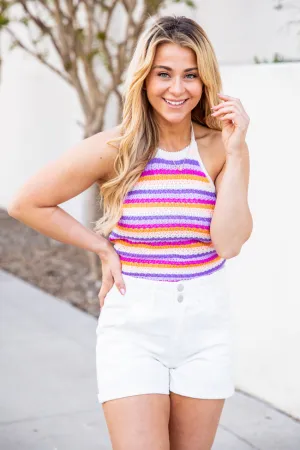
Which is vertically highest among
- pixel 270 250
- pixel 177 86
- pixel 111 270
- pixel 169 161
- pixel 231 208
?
pixel 177 86

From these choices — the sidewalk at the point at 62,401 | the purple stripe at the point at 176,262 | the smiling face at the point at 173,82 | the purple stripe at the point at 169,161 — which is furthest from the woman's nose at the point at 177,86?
the sidewalk at the point at 62,401

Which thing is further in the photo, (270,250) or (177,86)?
(270,250)

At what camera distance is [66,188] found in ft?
10.4

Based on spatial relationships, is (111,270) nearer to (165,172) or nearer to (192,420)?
(165,172)

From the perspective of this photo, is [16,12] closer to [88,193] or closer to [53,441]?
[88,193]

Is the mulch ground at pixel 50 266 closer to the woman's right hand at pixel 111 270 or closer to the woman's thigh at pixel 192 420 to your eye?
the woman's right hand at pixel 111 270

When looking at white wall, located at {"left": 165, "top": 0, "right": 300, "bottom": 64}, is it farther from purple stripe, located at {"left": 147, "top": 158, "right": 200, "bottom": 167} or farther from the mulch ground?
purple stripe, located at {"left": 147, "top": 158, "right": 200, "bottom": 167}

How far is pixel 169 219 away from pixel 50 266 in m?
6.55

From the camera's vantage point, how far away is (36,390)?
5.68 m

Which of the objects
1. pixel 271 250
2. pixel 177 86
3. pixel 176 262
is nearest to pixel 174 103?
pixel 177 86

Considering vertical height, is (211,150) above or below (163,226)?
above

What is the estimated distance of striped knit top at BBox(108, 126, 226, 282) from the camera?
306 cm

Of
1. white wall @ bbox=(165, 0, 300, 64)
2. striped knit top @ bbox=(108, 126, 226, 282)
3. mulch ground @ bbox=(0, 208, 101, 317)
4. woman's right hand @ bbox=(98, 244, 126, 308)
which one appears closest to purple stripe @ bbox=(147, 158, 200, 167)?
striped knit top @ bbox=(108, 126, 226, 282)

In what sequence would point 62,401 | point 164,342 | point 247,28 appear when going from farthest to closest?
1. point 247,28
2. point 62,401
3. point 164,342
